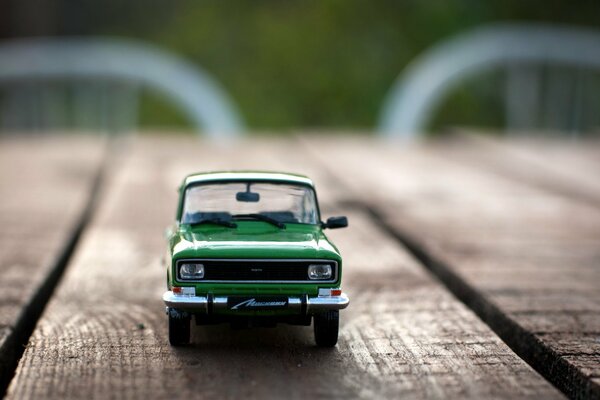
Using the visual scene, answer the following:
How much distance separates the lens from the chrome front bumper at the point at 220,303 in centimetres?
659

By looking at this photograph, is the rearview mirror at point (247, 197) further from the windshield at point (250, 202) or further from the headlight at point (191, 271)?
the headlight at point (191, 271)

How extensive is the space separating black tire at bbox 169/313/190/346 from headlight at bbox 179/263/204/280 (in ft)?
0.91

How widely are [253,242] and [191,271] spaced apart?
446 mm

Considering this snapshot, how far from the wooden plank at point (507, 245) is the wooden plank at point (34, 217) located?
3.44m

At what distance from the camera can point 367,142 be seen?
2291cm

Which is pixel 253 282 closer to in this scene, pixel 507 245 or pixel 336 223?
pixel 336 223

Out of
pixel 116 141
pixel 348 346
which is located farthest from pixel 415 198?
pixel 116 141

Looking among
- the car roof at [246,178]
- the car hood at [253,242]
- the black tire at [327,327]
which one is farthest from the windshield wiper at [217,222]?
the black tire at [327,327]

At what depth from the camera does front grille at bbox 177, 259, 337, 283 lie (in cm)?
667

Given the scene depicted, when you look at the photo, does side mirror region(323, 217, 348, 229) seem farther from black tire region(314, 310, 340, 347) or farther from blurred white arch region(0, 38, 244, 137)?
blurred white arch region(0, 38, 244, 137)

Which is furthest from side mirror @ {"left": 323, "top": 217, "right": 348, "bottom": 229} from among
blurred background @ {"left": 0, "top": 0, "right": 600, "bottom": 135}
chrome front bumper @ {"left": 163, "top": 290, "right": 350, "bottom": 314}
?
blurred background @ {"left": 0, "top": 0, "right": 600, "bottom": 135}

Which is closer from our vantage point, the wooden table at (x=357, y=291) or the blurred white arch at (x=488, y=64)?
the wooden table at (x=357, y=291)

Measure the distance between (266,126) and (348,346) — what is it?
145 feet

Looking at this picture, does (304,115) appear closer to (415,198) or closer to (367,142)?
(367,142)
